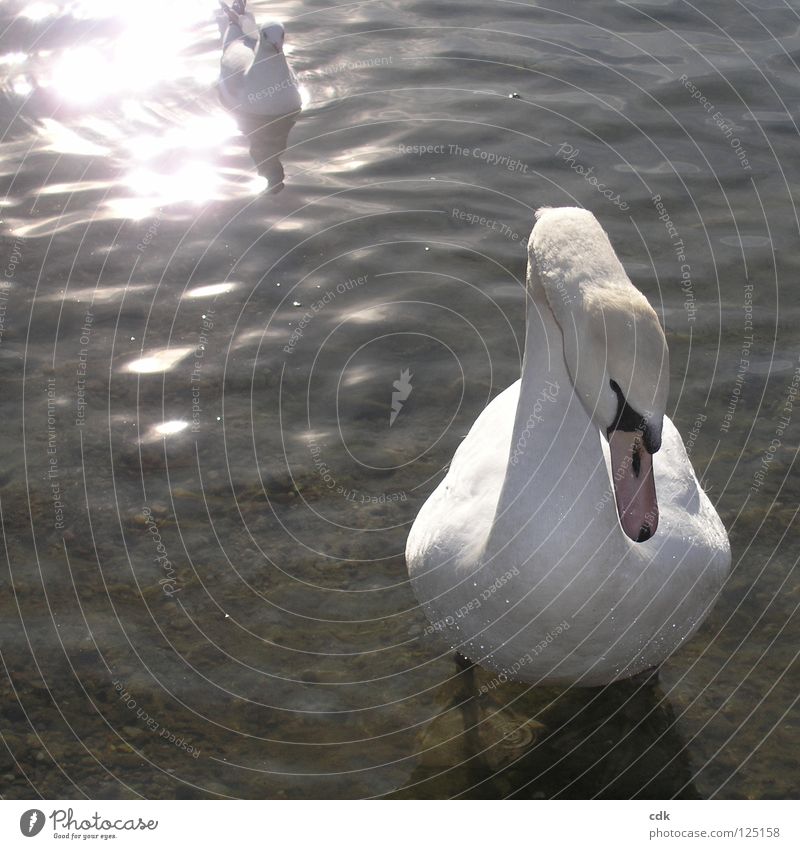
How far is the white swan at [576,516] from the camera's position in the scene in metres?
4.77

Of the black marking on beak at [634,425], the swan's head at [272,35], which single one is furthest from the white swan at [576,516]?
the swan's head at [272,35]

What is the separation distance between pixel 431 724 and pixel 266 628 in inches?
49.4

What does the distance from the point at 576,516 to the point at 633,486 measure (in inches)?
19.8

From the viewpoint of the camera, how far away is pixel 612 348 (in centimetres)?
466

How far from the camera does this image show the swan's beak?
15.6ft

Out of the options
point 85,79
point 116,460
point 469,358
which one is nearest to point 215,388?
point 116,460

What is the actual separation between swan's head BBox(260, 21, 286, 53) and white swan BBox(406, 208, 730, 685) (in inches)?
306

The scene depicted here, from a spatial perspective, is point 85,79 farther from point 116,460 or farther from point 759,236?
point 759,236

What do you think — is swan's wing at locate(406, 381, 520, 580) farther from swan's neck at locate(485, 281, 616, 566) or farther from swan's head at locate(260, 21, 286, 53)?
swan's head at locate(260, 21, 286, 53)

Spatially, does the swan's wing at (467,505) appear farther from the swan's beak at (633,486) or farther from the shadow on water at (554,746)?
the shadow on water at (554,746)

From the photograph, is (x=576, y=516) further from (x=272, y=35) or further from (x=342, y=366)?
(x=272, y=35)

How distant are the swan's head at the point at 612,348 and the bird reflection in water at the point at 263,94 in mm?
6535

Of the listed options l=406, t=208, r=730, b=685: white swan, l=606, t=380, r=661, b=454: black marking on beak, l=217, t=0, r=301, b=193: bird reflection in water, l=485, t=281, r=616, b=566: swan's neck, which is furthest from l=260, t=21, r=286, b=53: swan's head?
l=606, t=380, r=661, b=454: black marking on beak

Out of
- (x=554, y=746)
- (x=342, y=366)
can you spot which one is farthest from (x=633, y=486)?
(x=342, y=366)
